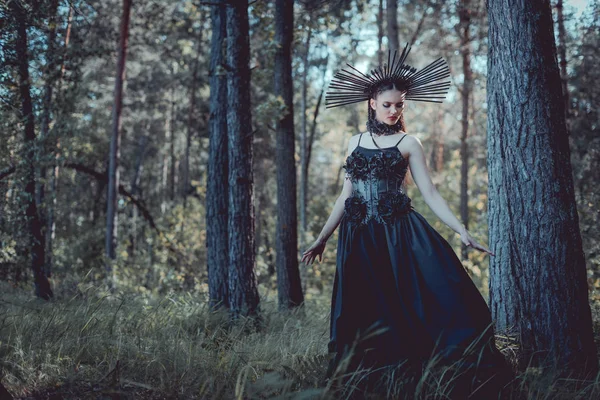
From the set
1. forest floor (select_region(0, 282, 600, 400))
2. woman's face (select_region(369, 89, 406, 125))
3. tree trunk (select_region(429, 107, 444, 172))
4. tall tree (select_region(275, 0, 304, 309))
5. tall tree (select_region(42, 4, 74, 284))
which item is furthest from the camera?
tree trunk (select_region(429, 107, 444, 172))

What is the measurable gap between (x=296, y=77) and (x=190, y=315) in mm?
12401

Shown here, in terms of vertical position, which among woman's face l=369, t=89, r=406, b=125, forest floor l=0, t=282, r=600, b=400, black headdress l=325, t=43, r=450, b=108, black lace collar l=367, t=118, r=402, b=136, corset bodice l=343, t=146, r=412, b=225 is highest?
black headdress l=325, t=43, r=450, b=108

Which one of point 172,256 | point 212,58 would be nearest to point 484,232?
point 212,58

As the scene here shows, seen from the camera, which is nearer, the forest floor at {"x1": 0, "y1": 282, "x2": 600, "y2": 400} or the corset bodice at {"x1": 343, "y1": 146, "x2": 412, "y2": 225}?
the forest floor at {"x1": 0, "y1": 282, "x2": 600, "y2": 400}

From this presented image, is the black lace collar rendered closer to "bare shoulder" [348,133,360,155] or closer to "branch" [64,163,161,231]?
"bare shoulder" [348,133,360,155]

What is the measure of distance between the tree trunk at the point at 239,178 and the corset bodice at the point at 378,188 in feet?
6.97

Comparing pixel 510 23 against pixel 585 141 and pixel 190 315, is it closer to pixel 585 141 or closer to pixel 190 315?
pixel 190 315

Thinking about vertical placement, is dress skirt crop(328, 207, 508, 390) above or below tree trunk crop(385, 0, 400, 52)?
below

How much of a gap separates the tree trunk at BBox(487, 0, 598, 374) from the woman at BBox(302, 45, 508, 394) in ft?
1.48

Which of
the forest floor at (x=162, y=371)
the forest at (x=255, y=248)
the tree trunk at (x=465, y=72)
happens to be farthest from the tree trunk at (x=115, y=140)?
the tree trunk at (x=465, y=72)

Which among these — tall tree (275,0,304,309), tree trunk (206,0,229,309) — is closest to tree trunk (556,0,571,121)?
tall tree (275,0,304,309)

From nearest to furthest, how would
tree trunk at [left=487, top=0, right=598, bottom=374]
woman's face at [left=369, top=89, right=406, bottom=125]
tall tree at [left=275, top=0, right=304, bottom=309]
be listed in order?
tree trunk at [left=487, top=0, right=598, bottom=374], woman's face at [left=369, top=89, right=406, bottom=125], tall tree at [left=275, top=0, right=304, bottom=309]

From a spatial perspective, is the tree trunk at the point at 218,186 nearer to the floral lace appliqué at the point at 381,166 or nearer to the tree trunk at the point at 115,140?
the floral lace appliqué at the point at 381,166

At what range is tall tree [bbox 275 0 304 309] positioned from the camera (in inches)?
297
